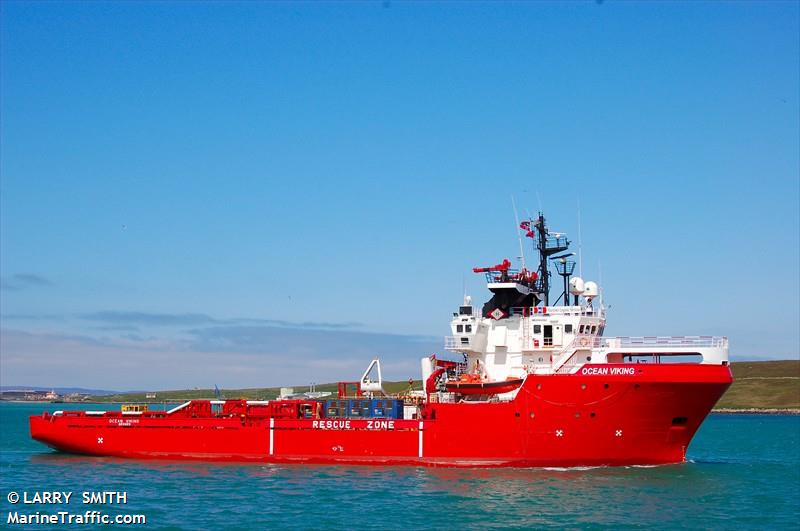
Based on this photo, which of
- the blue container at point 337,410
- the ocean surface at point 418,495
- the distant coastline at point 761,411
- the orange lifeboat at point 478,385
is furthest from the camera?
the distant coastline at point 761,411

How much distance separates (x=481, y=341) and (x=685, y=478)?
10055 mm

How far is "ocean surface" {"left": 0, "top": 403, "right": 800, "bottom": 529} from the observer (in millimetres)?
26703

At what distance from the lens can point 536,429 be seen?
3544 cm

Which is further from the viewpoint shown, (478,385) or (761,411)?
(761,411)

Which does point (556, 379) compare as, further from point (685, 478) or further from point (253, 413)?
point (253, 413)

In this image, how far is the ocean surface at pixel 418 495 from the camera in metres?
26.7

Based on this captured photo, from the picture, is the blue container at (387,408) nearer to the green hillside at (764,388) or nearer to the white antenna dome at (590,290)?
the white antenna dome at (590,290)

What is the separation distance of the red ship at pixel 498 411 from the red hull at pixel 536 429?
0.15ft

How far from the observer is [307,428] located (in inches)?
1532

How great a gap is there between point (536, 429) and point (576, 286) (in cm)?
671

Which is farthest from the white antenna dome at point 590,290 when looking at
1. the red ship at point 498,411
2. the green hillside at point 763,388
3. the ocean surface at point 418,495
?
the green hillside at point 763,388

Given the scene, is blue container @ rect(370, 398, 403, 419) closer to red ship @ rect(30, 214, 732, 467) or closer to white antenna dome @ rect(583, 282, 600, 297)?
red ship @ rect(30, 214, 732, 467)

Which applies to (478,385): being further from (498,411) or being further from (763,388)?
(763,388)

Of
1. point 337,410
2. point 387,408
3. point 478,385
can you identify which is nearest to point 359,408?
point 337,410
